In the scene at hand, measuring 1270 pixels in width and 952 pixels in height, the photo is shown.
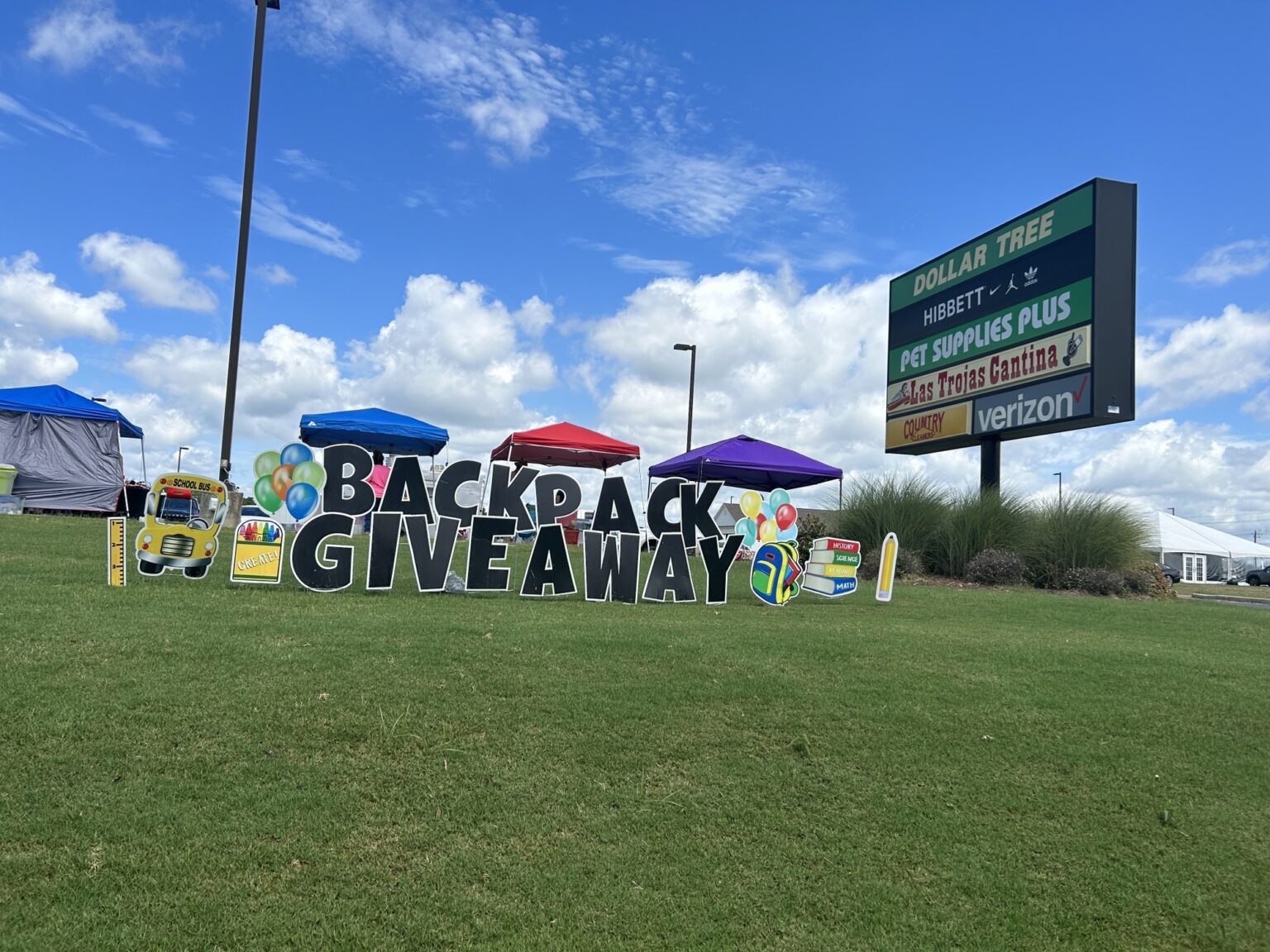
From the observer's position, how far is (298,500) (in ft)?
→ 29.1

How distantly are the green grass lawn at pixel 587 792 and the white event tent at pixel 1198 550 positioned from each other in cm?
4128

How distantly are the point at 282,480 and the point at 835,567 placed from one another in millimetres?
6282

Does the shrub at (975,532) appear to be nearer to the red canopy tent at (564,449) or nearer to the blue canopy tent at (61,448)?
the red canopy tent at (564,449)

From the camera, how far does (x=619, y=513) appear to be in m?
9.62

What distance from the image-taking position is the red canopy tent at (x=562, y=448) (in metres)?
15.5

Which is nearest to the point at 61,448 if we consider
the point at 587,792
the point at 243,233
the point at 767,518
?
the point at 243,233

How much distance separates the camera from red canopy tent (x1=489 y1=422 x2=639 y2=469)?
15.5 meters

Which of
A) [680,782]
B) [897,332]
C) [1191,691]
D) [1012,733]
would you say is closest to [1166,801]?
[1012,733]

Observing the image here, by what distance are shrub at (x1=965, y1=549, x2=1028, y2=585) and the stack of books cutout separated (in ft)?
13.8

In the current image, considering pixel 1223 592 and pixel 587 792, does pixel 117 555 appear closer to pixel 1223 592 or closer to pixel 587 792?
pixel 587 792

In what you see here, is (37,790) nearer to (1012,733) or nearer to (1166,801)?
(1012,733)

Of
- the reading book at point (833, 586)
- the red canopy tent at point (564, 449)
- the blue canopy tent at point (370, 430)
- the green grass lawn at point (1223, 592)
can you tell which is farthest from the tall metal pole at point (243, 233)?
the green grass lawn at point (1223, 592)

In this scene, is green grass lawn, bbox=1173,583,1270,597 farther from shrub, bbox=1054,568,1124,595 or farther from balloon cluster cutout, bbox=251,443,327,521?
balloon cluster cutout, bbox=251,443,327,521

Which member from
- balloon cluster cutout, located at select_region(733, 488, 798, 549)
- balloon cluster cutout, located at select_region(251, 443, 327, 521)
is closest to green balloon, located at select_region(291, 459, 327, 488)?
balloon cluster cutout, located at select_region(251, 443, 327, 521)
